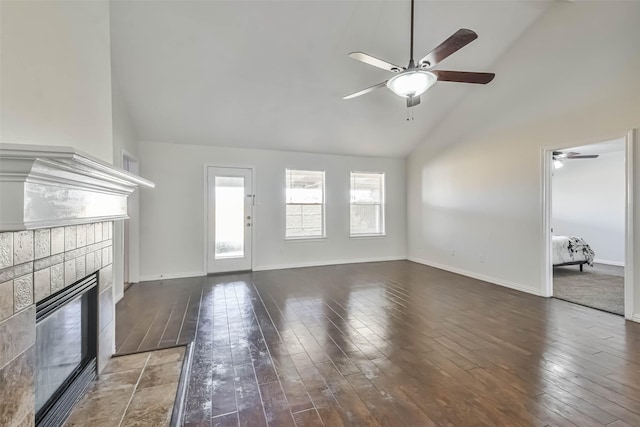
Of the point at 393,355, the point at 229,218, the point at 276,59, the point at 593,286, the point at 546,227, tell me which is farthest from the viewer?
the point at 229,218

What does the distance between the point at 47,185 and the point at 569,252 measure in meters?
7.17

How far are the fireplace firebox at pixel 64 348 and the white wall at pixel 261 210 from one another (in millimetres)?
3141

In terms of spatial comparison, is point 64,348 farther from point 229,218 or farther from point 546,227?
point 546,227

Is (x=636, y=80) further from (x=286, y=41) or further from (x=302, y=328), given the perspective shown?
(x=302, y=328)

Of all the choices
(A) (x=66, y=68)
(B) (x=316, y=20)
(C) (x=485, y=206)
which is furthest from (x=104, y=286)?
(C) (x=485, y=206)

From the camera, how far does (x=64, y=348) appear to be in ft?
5.98

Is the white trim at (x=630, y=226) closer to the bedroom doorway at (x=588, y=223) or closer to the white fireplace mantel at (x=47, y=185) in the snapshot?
the bedroom doorway at (x=588, y=223)

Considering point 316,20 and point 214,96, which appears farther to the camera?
point 214,96

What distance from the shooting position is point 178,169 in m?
5.24

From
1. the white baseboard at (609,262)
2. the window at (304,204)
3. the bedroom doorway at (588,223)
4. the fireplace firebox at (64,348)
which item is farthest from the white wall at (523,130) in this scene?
the fireplace firebox at (64,348)

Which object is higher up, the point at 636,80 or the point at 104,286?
the point at 636,80

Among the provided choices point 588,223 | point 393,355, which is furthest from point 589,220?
point 393,355

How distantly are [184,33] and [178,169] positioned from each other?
249cm

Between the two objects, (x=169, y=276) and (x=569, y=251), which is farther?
(x=569, y=251)
